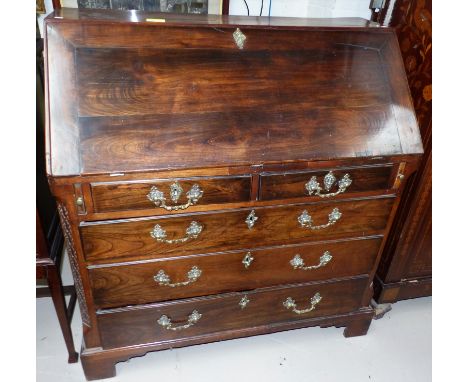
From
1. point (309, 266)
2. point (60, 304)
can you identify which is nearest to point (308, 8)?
point (309, 266)

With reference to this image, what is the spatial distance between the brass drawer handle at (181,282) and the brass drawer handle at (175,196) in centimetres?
30

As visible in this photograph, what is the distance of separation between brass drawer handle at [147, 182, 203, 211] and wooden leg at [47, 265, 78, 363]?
548 mm

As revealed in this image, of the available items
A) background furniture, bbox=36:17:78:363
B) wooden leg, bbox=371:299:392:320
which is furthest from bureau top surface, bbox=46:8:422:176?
wooden leg, bbox=371:299:392:320

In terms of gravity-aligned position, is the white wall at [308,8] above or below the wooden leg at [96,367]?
above

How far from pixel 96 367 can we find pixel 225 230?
0.84 metres

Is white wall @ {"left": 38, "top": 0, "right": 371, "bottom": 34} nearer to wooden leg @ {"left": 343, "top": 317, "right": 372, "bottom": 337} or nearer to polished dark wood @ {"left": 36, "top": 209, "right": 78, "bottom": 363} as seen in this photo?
polished dark wood @ {"left": 36, "top": 209, "right": 78, "bottom": 363}

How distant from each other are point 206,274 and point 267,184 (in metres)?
0.44

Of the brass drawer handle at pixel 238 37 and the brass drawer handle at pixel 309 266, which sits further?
the brass drawer handle at pixel 309 266

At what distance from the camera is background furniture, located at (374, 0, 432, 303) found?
1.60 m

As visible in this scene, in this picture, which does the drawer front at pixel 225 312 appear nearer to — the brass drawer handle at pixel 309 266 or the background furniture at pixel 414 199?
the brass drawer handle at pixel 309 266

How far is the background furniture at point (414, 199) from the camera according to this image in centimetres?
160

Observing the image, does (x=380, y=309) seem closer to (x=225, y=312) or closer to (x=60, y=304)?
(x=225, y=312)

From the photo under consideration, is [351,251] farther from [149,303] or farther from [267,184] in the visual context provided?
[149,303]

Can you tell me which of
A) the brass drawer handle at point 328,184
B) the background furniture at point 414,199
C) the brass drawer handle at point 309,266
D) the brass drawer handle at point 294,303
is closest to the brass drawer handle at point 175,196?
the brass drawer handle at point 328,184
